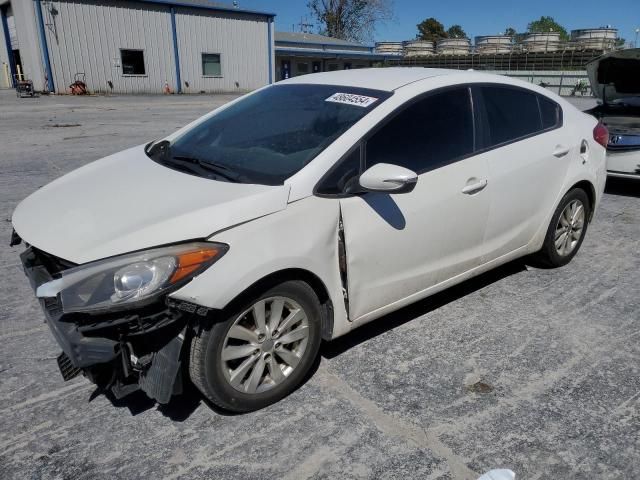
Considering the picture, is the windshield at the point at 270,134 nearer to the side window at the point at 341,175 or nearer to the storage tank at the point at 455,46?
the side window at the point at 341,175

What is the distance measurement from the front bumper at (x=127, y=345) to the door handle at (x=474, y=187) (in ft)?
6.37

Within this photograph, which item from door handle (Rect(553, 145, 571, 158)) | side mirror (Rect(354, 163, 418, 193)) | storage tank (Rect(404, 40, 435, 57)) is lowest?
door handle (Rect(553, 145, 571, 158))

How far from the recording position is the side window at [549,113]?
417 cm

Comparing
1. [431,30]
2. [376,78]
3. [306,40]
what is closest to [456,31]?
[431,30]

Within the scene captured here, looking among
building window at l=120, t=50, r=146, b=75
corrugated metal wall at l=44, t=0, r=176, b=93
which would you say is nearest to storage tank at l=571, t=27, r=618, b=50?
corrugated metal wall at l=44, t=0, r=176, b=93

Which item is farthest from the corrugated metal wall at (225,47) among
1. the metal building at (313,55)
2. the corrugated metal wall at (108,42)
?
the metal building at (313,55)

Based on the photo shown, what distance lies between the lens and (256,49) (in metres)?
33.8

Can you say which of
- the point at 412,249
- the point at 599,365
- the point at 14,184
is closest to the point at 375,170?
the point at 412,249

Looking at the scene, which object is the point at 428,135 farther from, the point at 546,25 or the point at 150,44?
the point at 546,25

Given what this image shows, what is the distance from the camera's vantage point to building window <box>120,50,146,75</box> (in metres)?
29.0

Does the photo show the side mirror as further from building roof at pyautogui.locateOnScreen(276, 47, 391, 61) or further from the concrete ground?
building roof at pyautogui.locateOnScreen(276, 47, 391, 61)

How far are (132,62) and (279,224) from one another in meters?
30.2

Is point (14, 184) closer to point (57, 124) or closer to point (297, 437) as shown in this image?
point (297, 437)

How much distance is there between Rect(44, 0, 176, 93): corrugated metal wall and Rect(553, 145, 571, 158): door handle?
2798 cm
